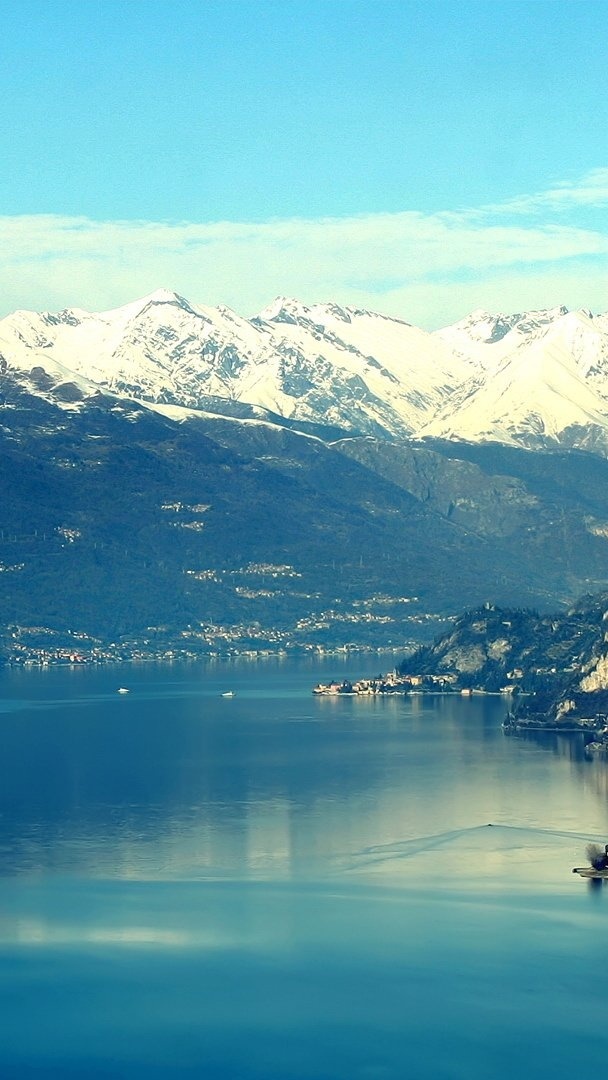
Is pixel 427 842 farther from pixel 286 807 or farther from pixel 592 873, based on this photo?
pixel 286 807

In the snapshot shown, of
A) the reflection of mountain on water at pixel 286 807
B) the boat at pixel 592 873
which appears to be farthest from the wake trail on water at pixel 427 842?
the boat at pixel 592 873

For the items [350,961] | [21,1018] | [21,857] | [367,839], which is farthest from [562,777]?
[21,1018]

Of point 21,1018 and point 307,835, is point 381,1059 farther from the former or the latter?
point 307,835

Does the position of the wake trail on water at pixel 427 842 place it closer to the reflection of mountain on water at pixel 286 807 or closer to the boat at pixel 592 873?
the reflection of mountain on water at pixel 286 807

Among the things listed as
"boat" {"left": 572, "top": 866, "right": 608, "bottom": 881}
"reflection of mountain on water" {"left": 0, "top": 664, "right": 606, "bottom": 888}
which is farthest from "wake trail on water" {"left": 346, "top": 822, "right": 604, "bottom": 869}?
"boat" {"left": 572, "top": 866, "right": 608, "bottom": 881}

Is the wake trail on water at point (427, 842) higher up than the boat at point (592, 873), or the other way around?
the wake trail on water at point (427, 842)

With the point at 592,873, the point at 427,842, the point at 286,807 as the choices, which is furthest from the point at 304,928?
the point at 286,807
